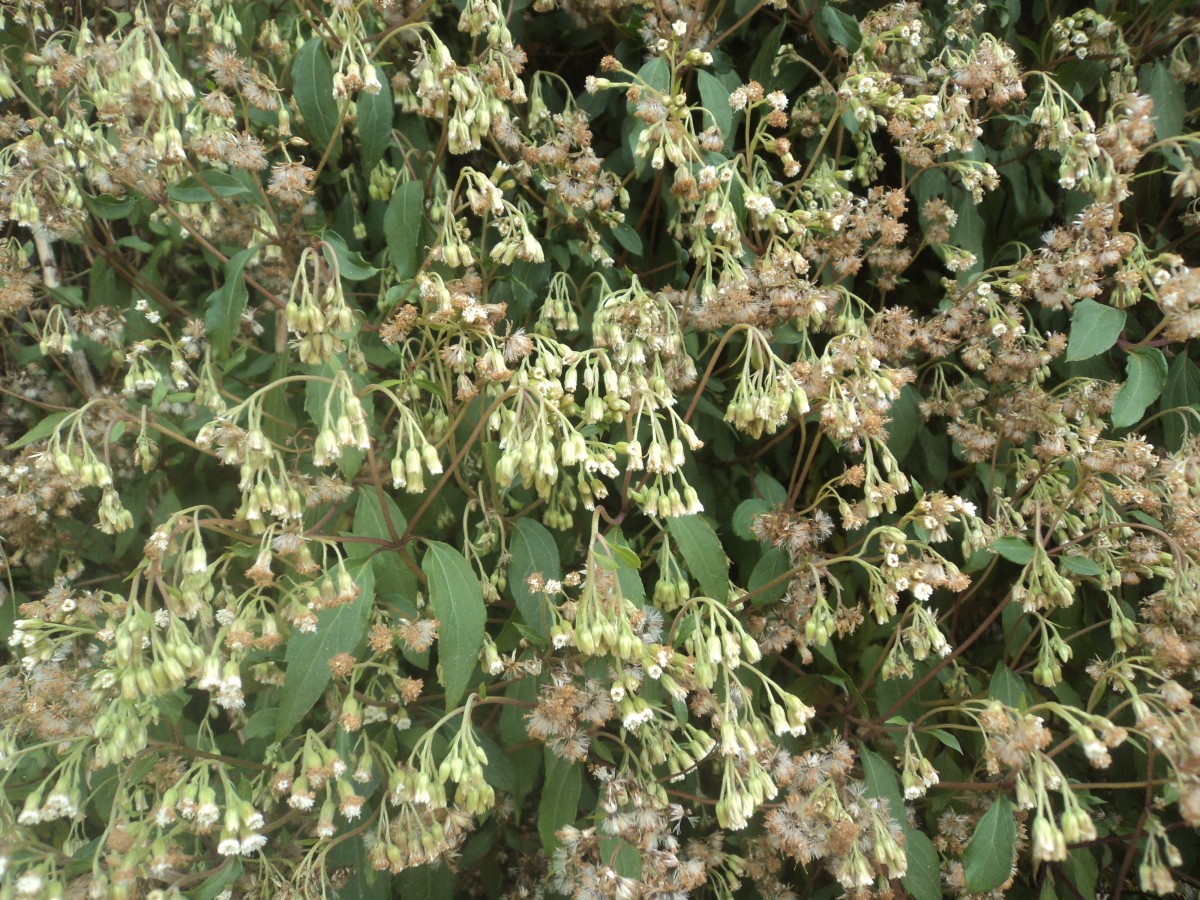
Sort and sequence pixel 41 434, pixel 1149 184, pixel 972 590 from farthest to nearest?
pixel 1149 184 → pixel 972 590 → pixel 41 434

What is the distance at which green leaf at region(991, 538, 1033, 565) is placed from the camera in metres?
Result: 2.20

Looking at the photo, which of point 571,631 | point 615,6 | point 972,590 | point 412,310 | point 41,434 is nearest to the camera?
point 571,631

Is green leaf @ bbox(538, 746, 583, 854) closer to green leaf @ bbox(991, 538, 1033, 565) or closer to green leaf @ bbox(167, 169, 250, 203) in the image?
green leaf @ bbox(991, 538, 1033, 565)

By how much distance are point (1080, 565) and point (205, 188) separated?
248 centimetres

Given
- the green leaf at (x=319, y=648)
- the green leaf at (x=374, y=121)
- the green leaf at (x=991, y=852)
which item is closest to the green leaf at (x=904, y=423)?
the green leaf at (x=991, y=852)

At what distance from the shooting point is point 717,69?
2.86 metres

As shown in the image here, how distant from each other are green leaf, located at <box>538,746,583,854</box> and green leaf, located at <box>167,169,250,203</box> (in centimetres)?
172

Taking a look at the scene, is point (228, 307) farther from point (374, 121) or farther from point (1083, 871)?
point (1083, 871)

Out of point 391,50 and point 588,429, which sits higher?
point 391,50

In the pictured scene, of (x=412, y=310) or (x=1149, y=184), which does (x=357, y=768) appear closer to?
(x=412, y=310)

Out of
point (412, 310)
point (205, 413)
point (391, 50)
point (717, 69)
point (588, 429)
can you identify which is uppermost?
point (717, 69)

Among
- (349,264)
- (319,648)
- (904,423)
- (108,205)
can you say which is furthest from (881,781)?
(108,205)

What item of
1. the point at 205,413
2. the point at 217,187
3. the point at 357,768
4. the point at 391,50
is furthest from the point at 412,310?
the point at 391,50

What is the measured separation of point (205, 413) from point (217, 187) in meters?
0.66
